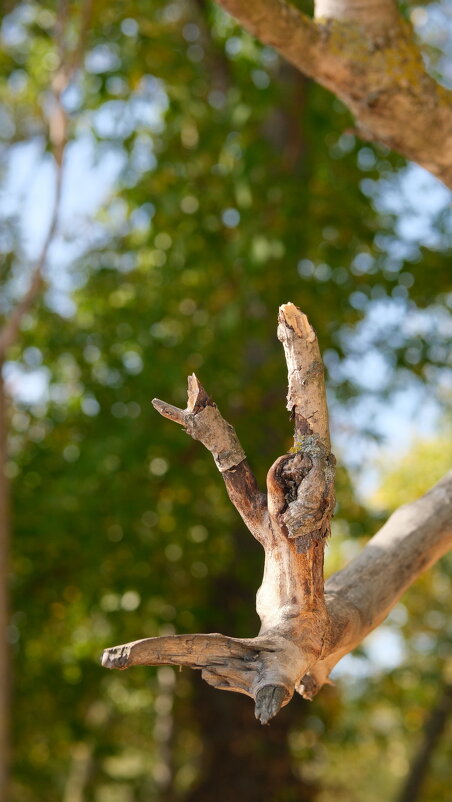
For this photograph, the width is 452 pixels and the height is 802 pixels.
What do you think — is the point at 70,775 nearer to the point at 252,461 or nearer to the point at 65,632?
the point at 65,632

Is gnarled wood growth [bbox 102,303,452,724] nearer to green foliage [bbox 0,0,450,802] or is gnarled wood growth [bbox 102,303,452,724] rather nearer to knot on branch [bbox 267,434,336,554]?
knot on branch [bbox 267,434,336,554]

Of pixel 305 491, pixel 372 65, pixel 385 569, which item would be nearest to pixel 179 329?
pixel 372 65

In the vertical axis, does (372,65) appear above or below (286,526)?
above

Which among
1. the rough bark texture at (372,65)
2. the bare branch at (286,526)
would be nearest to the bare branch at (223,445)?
the bare branch at (286,526)

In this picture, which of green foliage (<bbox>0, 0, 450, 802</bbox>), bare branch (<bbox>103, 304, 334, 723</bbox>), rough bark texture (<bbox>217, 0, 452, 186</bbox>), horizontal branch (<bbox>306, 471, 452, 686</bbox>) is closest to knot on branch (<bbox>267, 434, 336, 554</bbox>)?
bare branch (<bbox>103, 304, 334, 723</bbox>)

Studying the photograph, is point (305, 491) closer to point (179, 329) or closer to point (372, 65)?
point (372, 65)

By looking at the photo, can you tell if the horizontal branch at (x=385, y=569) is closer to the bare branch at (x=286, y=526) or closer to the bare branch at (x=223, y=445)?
the bare branch at (x=286, y=526)

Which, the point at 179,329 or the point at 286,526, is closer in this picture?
the point at 286,526
